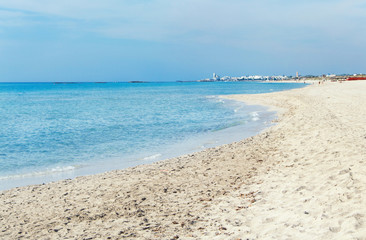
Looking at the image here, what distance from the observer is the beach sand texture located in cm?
552

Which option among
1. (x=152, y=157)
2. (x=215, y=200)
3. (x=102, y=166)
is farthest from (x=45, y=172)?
(x=215, y=200)

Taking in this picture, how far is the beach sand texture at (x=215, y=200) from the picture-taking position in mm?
5516

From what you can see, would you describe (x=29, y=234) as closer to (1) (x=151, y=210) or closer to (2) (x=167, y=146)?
(1) (x=151, y=210)

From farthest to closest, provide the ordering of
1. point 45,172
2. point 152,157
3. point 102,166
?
point 152,157
point 102,166
point 45,172

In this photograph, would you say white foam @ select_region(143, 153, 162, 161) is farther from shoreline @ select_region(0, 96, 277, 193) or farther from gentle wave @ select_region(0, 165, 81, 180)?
gentle wave @ select_region(0, 165, 81, 180)

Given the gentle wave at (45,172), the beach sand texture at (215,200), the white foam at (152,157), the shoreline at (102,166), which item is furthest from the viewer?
the white foam at (152,157)

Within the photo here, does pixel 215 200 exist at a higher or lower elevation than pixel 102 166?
higher

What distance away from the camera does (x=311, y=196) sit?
21.1ft

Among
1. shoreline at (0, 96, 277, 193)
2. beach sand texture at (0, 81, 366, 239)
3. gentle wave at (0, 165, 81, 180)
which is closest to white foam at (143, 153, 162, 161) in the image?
shoreline at (0, 96, 277, 193)

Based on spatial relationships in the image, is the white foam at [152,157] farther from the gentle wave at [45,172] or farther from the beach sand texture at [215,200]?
the gentle wave at [45,172]

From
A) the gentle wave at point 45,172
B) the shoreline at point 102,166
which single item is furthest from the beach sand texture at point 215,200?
the gentle wave at point 45,172

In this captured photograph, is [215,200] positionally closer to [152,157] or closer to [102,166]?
[102,166]

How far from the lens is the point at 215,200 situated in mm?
7320

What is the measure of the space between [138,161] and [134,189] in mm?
4642
